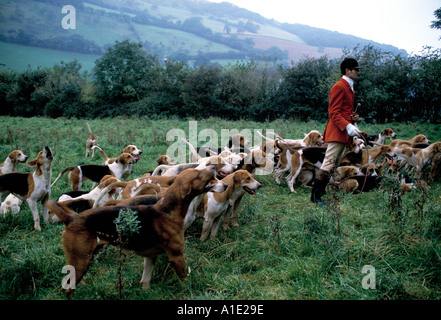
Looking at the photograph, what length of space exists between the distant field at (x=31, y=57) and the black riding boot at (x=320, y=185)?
4409 cm

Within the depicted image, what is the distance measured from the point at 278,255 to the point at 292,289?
80 cm

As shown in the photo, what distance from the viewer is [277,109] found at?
26469mm

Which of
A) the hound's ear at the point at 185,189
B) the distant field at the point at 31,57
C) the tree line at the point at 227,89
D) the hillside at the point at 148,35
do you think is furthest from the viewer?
the hillside at the point at 148,35

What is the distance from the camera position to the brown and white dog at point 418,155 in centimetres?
725

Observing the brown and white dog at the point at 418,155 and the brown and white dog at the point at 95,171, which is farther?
the brown and white dog at the point at 418,155

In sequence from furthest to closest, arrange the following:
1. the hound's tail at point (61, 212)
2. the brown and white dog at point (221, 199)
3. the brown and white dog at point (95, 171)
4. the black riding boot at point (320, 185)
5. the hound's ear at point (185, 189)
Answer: the brown and white dog at point (95, 171) < the black riding boot at point (320, 185) < the brown and white dog at point (221, 199) < the hound's ear at point (185, 189) < the hound's tail at point (61, 212)

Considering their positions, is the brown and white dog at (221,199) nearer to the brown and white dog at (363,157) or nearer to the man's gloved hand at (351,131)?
the man's gloved hand at (351,131)

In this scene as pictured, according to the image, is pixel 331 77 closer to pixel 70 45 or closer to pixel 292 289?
pixel 292 289

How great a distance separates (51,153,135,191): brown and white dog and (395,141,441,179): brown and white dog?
707cm

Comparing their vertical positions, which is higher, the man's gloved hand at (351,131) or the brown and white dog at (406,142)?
the man's gloved hand at (351,131)

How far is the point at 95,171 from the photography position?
7.03m

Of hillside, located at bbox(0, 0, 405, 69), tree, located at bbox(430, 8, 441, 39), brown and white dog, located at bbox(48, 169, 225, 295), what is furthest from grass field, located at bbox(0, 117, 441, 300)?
hillside, located at bbox(0, 0, 405, 69)

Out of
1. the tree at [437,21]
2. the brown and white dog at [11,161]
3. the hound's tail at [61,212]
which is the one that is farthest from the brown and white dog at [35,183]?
the tree at [437,21]
